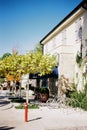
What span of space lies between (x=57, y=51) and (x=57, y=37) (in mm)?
4627

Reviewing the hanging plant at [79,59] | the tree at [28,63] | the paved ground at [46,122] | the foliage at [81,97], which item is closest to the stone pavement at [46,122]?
the paved ground at [46,122]

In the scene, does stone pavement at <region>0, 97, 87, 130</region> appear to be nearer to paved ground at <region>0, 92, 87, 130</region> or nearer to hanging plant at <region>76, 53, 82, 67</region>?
paved ground at <region>0, 92, 87, 130</region>

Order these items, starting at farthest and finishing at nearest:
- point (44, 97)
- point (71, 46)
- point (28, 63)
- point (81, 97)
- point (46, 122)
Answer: point (71, 46) → point (44, 97) → point (28, 63) → point (81, 97) → point (46, 122)

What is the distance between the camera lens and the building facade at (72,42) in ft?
74.4

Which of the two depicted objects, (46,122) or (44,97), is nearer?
(46,122)

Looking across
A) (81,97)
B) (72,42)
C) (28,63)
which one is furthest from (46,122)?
(72,42)

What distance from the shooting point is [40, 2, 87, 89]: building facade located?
22.7 meters

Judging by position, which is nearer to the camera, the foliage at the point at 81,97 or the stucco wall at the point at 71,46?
the foliage at the point at 81,97

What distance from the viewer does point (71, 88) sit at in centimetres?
2402

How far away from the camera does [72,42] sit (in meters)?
25.8

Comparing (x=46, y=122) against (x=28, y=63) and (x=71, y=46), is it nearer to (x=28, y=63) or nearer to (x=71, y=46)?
(x=28, y=63)

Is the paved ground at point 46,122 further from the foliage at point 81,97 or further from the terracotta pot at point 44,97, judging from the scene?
the terracotta pot at point 44,97

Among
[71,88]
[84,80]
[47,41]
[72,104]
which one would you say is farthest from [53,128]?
[47,41]

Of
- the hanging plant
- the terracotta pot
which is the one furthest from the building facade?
the terracotta pot
